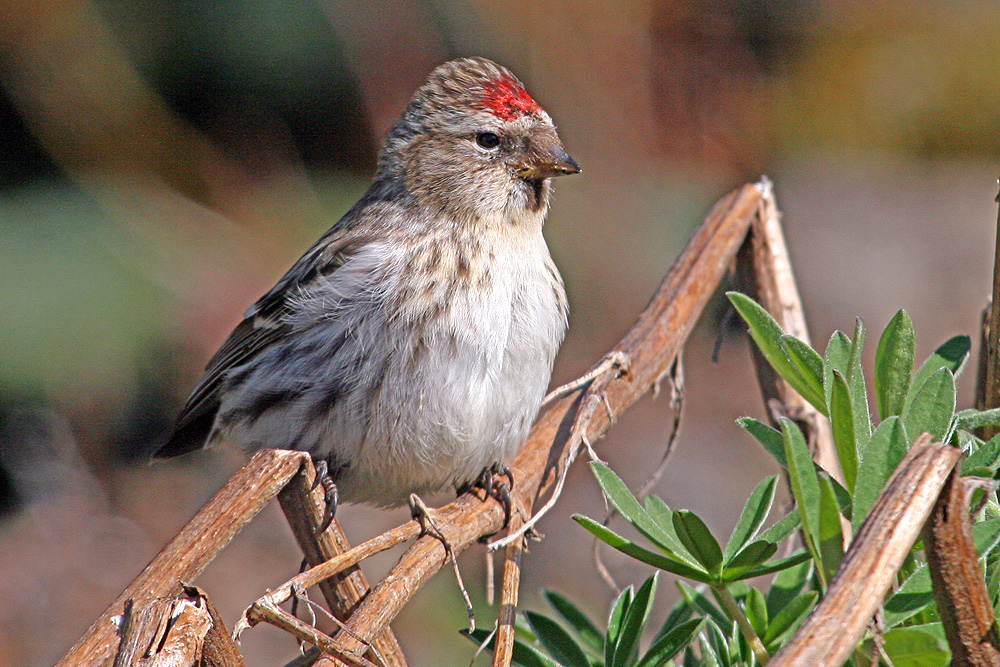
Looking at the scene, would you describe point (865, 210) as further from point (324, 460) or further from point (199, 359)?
point (324, 460)

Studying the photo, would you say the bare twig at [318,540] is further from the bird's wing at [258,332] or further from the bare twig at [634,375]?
the bird's wing at [258,332]

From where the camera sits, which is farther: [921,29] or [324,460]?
[921,29]

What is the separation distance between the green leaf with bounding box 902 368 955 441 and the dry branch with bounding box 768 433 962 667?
14 centimetres

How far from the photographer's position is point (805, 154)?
4.21m

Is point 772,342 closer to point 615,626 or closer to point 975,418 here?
point 975,418

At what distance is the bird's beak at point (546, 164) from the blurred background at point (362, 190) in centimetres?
137

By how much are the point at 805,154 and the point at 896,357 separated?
3544 millimetres

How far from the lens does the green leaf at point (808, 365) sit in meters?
0.89

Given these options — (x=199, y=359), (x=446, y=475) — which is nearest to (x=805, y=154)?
(x=199, y=359)

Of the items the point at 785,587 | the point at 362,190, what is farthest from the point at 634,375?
the point at 362,190

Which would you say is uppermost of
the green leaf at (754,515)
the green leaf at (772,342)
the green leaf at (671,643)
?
the green leaf at (772,342)

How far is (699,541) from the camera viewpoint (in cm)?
87

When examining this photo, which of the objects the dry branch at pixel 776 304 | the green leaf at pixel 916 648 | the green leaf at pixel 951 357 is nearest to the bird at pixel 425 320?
the dry branch at pixel 776 304

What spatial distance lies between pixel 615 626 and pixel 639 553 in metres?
0.22
